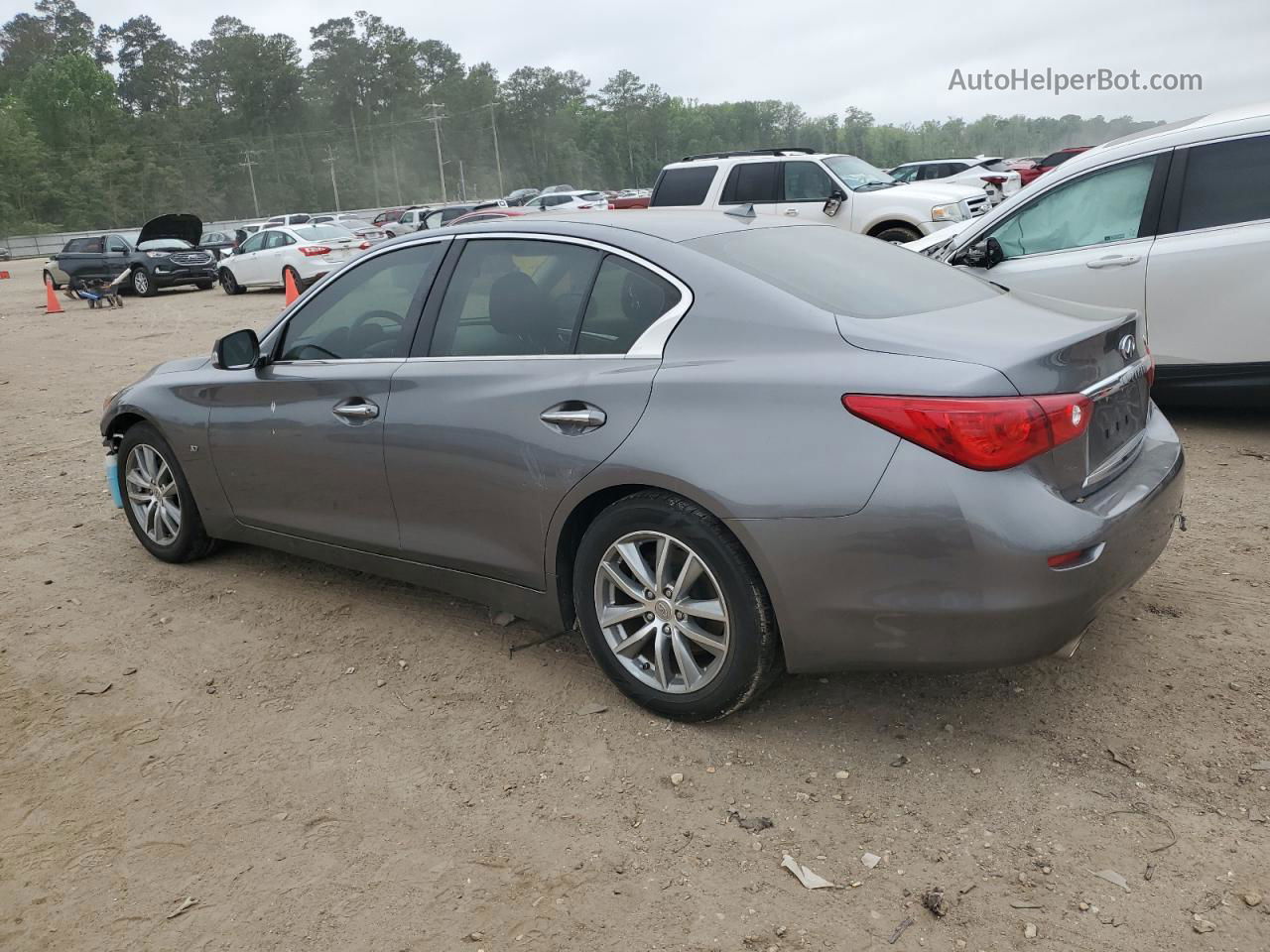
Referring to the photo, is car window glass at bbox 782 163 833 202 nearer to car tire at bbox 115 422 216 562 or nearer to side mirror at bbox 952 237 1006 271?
side mirror at bbox 952 237 1006 271

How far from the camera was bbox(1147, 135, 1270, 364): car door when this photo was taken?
235 inches

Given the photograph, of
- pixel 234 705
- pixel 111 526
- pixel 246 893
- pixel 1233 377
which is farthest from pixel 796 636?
pixel 111 526

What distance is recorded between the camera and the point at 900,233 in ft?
44.9

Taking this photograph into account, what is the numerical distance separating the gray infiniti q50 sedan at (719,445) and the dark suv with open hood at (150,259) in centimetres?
2274

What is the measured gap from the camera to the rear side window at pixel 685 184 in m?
14.1

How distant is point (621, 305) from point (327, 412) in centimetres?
143

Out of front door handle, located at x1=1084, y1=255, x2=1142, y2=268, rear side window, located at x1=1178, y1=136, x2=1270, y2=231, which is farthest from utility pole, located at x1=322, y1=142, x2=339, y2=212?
rear side window, located at x1=1178, y1=136, x2=1270, y2=231

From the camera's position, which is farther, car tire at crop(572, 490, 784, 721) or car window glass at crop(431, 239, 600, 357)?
car window glass at crop(431, 239, 600, 357)

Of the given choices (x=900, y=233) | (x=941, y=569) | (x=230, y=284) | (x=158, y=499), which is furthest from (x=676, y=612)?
(x=230, y=284)

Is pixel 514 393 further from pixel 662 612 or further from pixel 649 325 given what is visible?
pixel 662 612

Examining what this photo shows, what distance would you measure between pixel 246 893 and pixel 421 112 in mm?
142247

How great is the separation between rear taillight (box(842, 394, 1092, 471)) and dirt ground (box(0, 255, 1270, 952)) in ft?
3.14

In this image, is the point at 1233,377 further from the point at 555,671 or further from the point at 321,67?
the point at 321,67

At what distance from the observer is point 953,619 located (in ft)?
9.43
